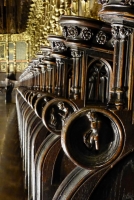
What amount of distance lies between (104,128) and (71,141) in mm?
119

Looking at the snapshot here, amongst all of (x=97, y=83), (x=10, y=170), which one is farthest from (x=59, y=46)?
(x=10, y=170)

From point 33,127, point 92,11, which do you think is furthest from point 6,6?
point 33,127

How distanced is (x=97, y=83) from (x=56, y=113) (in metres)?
1.05

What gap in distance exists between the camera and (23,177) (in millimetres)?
2973

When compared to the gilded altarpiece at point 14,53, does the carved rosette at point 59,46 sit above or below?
above

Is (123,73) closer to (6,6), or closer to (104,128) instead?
(104,128)

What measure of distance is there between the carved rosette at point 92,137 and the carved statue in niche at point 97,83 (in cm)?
130

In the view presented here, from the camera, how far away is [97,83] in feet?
8.87

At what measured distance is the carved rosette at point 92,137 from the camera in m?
1.14

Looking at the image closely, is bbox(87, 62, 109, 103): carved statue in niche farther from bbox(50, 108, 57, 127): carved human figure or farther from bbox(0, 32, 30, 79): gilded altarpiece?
bbox(0, 32, 30, 79): gilded altarpiece

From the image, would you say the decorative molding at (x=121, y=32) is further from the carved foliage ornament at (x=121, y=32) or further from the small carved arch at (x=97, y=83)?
the small carved arch at (x=97, y=83)

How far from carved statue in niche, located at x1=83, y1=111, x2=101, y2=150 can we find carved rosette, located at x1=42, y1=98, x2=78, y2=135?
50 centimetres

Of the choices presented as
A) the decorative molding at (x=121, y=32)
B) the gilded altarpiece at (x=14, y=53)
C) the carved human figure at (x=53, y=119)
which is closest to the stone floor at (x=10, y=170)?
the carved human figure at (x=53, y=119)

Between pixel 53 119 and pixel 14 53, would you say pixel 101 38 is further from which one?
pixel 14 53
